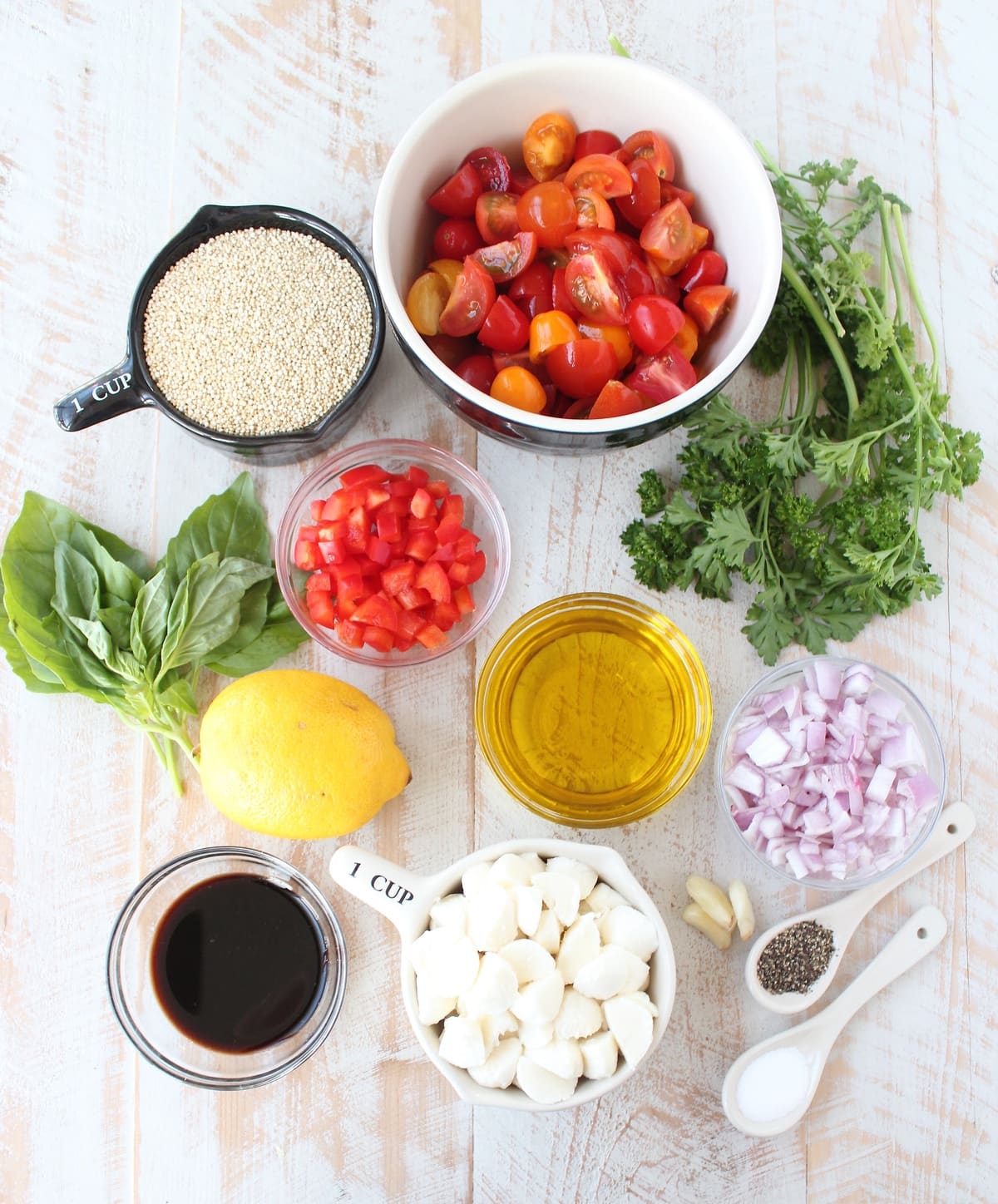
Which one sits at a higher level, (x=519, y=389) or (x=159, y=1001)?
(x=519, y=389)

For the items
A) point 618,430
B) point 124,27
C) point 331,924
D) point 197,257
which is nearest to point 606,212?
point 618,430

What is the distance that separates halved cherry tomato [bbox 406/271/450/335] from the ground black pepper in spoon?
0.96 m

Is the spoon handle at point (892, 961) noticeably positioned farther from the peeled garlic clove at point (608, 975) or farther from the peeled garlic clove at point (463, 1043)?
the peeled garlic clove at point (463, 1043)

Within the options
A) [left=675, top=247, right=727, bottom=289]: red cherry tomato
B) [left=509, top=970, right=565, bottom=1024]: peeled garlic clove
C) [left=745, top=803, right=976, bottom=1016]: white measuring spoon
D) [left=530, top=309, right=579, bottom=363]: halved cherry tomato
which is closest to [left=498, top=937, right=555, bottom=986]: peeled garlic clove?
[left=509, top=970, right=565, bottom=1024]: peeled garlic clove

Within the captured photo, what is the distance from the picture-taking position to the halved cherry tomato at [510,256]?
3.87ft

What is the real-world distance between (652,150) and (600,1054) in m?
1.10

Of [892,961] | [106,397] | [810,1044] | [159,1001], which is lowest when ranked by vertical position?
[159,1001]

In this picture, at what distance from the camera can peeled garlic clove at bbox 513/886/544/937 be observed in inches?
47.4

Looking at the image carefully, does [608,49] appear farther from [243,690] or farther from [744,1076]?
[744,1076]

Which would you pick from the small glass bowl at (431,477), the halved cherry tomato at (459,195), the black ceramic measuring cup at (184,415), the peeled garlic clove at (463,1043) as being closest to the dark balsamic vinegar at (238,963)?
the peeled garlic clove at (463,1043)

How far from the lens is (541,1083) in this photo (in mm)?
1183

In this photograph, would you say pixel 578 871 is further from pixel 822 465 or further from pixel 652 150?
pixel 652 150

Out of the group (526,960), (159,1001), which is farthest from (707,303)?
(159,1001)

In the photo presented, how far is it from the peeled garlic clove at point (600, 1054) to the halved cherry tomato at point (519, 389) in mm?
764
